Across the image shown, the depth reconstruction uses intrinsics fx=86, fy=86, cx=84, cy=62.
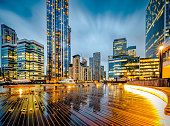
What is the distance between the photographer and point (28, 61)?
10169cm

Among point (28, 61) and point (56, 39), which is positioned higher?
point (56, 39)

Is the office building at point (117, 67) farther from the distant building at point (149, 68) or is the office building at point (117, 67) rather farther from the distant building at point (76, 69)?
the distant building at point (76, 69)

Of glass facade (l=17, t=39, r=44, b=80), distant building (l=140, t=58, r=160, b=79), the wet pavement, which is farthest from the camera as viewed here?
glass facade (l=17, t=39, r=44, b=80)

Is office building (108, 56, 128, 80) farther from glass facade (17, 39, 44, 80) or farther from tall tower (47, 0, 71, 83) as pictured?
glass facade (17, 39, 44, 80)

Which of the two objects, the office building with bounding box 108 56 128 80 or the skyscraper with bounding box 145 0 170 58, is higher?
the skyscraper with bounding box 145 0 170 58

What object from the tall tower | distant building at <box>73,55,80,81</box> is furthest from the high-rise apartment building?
the tall tower

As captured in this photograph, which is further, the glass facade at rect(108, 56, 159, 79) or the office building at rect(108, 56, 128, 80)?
the office building at rect(108, 56, 128, 80)

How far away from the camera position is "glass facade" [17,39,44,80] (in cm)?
9881

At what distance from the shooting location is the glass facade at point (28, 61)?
324 feet

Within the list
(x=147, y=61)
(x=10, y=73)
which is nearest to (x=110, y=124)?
(x=147, y=61)

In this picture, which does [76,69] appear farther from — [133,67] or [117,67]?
[133,67]

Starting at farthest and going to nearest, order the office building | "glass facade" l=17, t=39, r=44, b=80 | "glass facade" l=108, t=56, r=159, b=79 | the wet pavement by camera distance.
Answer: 1. "glass facade" l=17, t=39, r=44, b=80
2. the office building
3. "glass facade" l=108, t=56, r=159, b=79
4. the wet pavement

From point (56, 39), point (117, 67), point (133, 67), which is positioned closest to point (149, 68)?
point (133, 67)

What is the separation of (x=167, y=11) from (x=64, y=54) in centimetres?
10613
